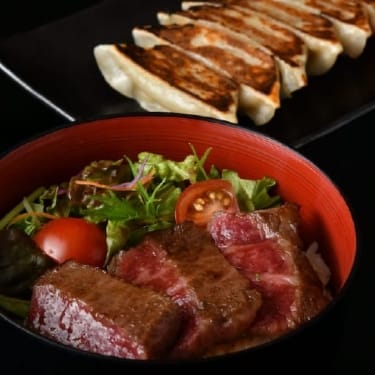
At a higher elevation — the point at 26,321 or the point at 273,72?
the point at 26,321

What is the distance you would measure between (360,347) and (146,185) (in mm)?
591

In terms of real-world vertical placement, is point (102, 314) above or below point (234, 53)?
above

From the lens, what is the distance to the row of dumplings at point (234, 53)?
8.48 feet

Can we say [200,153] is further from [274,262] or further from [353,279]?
[353,279]

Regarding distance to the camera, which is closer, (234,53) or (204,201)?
(204,201)

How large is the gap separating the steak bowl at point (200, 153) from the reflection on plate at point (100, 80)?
1.73 feet

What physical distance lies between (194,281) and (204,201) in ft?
1.22

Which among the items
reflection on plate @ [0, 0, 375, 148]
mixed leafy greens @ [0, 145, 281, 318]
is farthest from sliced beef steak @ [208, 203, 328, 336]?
reflection on plate @ [0, 0, 375, 148]

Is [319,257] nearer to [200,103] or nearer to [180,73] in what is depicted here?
[200,103]

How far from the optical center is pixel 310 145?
2461 mm

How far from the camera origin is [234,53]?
279cm

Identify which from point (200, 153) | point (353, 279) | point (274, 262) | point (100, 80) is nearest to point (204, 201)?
point (200, 153)

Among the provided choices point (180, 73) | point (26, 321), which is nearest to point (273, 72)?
point (180, 73)

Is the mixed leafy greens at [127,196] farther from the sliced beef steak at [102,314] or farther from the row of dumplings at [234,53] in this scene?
the row of dumplings at [234,53]
